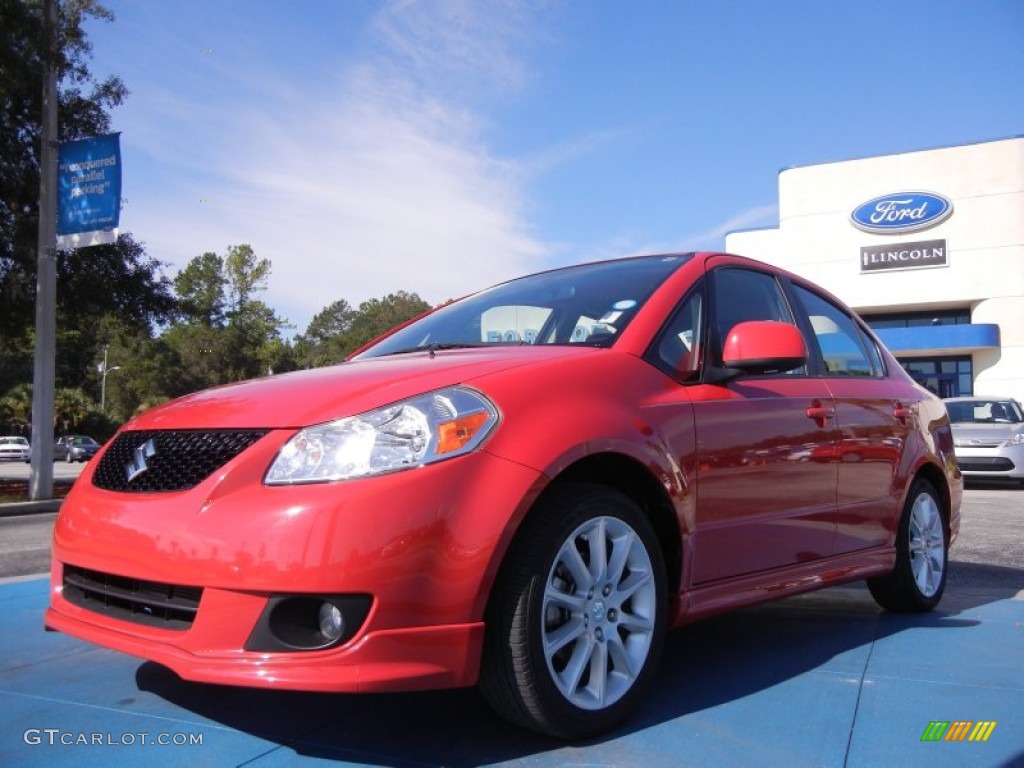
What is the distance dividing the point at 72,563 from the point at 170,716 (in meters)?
0.58

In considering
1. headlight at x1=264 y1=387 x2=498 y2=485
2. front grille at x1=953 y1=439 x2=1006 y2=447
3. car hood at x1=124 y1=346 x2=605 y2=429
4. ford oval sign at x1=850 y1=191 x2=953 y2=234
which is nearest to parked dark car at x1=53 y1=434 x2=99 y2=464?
ford oval sign at x1=850 y1=191 x2=953 y2=234

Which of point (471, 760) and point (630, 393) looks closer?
point (471, 760)

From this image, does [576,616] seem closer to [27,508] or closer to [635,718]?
[635,718]

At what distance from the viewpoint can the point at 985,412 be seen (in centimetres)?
1451

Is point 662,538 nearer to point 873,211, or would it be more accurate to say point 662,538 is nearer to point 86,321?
point 86,321

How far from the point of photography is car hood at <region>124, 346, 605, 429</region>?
2.55m

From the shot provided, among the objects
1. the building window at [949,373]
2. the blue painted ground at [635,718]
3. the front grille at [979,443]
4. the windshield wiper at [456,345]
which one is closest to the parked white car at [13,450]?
the building window at [949,373]

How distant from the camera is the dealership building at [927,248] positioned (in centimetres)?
3331

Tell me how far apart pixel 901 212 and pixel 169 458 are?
3670cm

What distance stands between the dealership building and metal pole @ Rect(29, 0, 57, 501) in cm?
2561

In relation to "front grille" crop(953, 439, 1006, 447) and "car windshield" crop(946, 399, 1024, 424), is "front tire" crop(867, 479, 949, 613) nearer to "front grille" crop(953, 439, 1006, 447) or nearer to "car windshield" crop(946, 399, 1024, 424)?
"front grille" crop(953, 439, 1006, 447)

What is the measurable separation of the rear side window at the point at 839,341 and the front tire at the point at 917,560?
0.66 metres

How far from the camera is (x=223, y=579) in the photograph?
233 cm

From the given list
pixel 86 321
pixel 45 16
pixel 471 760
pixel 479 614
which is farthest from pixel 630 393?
pixel 86 321
